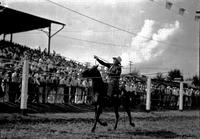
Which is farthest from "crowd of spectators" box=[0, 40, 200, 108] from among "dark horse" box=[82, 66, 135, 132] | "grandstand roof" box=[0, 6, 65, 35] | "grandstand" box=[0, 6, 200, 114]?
"grandstand roof" box=[0, 6, 65, 35]

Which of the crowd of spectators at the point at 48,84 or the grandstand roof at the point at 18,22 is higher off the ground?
the grandstand roof at the point at 18,22

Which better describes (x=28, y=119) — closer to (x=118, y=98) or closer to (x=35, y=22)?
(x=118, y=98)

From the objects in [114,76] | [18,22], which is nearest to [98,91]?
[114,76]

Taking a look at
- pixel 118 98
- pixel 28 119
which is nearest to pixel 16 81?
pixel 28 119

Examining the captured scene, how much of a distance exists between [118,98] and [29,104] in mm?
5492

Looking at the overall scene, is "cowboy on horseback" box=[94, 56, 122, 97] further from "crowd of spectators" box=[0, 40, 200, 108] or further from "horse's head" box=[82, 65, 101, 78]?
"crowd of spectators" box=[0, 40, 200, 108]

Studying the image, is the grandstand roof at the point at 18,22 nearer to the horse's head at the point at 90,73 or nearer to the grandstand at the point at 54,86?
the grandstand at the point at 54,86

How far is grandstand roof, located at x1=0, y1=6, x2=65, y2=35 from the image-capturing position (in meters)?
29.0

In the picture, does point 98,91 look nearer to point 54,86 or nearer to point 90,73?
point 90,73

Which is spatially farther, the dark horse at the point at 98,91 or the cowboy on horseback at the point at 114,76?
the cowboy on horseback at the point at 114,76

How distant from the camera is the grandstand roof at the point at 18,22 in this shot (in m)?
29.0

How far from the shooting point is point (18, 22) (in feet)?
108

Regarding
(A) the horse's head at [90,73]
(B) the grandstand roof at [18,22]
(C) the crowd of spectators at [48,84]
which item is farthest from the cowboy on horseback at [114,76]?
(B) the grandstand roof at [18,22]

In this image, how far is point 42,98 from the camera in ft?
58.3
